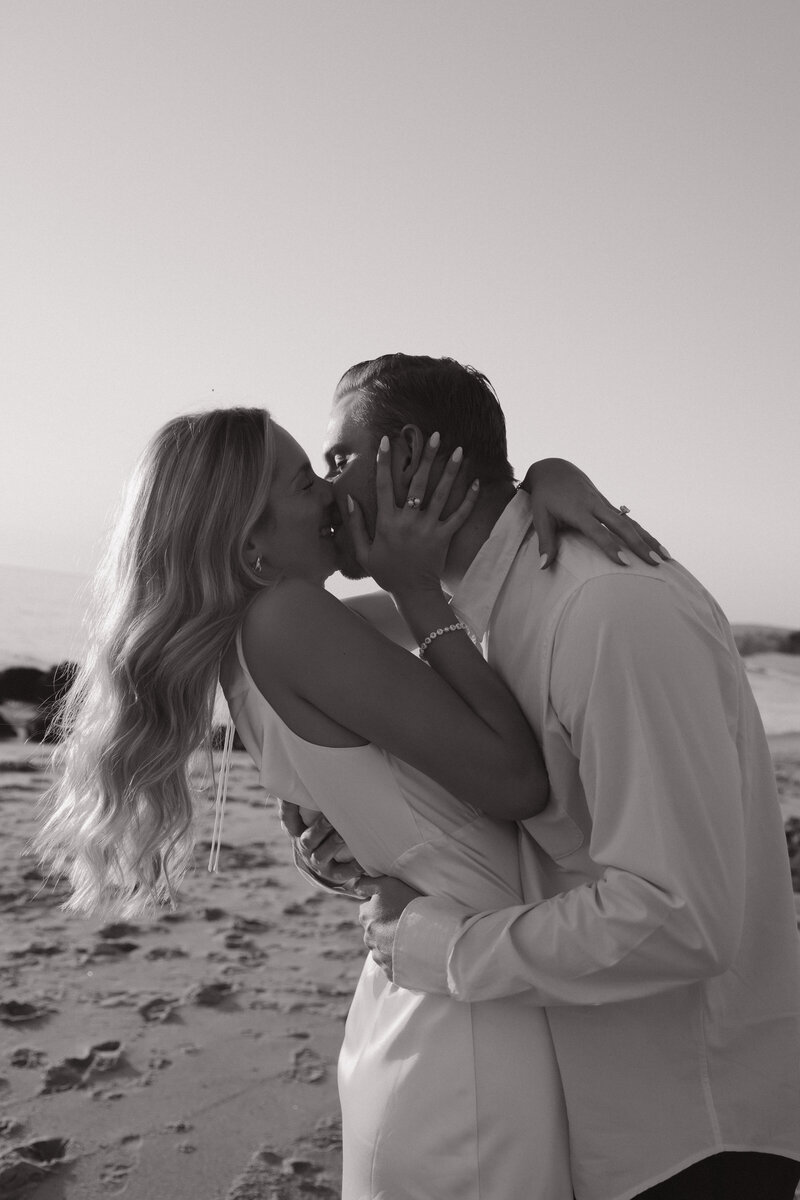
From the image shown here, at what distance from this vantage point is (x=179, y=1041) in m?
4.63

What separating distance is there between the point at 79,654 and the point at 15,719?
8.80m

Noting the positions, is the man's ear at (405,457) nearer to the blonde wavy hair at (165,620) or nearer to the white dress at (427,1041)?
the blonde wavy hair at (165,620)

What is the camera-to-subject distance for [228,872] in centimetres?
715

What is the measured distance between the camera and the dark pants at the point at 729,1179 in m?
1.99

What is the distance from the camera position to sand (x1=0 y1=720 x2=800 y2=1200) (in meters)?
3.73

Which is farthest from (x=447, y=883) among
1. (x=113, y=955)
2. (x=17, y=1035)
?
(x=113, y=955)

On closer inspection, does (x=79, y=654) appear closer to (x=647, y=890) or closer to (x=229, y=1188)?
(x=647, y=890)

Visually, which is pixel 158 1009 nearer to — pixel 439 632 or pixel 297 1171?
pixel 297 1171

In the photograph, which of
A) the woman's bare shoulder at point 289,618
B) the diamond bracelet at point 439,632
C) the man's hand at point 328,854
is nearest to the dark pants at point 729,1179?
the man's hand at point 328,854

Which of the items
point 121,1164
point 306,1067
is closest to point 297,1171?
point 121,1164

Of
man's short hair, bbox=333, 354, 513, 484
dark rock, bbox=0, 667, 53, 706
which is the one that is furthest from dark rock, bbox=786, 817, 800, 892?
dark rock, bbox=0, 667, 53, 706

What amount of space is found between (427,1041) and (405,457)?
121 cm

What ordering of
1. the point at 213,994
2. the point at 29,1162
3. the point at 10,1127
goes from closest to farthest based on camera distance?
the point at 29,1162
the point at 10,1127
the point at 213,994

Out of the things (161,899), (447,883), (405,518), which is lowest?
(161,899)
